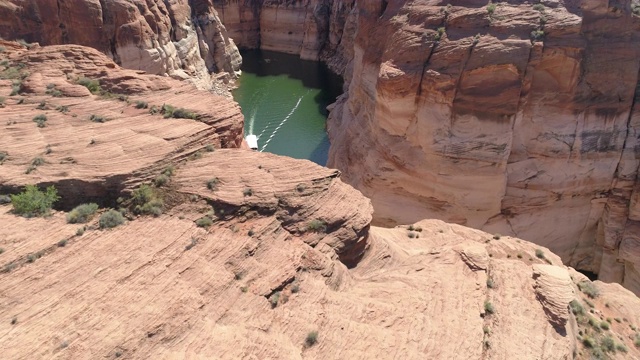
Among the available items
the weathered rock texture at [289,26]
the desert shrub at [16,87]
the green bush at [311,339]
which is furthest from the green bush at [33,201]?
the weathered rock texture at [289,26]

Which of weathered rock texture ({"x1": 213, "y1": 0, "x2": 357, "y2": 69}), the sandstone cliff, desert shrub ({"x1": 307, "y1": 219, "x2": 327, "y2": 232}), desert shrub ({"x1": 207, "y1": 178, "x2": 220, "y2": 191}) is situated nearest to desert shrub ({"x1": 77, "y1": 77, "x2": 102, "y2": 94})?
the sandstone cliff

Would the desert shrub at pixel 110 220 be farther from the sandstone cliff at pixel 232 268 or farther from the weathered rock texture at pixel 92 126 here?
the weathered rock texture at pixel 92 126

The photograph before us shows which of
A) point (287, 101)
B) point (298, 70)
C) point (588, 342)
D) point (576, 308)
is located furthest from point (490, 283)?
point (298, 70)

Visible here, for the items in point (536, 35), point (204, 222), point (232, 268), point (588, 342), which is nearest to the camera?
point (232, 268)

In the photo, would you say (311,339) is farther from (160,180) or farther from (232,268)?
(160,180)

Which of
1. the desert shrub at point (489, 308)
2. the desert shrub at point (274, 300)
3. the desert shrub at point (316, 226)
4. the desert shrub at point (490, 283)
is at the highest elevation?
the desert shrub at point (316, 226)

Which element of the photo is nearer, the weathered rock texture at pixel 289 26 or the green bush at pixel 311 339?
the green bush at pixel 311 339

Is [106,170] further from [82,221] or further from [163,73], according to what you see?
[163,73]

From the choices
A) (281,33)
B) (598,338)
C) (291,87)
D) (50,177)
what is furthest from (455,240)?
(281,33)
